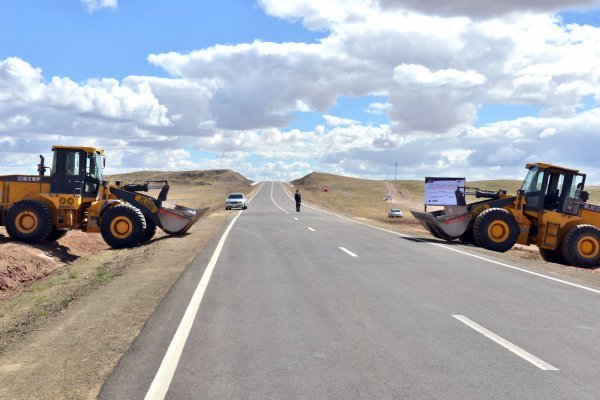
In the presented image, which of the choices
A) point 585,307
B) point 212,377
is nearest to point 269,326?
point 212,377

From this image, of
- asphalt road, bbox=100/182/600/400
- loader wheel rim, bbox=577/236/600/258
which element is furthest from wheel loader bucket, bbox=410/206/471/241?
asphalt road, bbox=100/182/600/400

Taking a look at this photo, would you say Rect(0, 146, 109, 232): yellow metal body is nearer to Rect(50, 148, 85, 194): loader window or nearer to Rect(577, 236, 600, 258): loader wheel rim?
Rect(50, 148, 85, 194): loader window

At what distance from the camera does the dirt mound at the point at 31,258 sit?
46.3 feet

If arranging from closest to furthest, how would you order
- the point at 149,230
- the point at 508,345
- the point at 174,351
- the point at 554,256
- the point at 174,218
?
the point at 174,351, the point at 508,345, the point at 554,256, the point at 174,218, the point at 149,230

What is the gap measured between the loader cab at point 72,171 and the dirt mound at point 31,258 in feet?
6.72

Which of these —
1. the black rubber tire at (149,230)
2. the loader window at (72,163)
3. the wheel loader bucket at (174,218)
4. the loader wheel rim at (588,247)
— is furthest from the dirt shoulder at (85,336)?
the loader wheel rim at (588,247)

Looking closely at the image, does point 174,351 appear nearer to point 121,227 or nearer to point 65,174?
point 121,227

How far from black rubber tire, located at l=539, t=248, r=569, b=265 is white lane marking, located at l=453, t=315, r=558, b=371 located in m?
12.1

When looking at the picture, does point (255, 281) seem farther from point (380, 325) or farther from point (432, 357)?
point (432, 357)

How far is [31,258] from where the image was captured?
16.3 metres

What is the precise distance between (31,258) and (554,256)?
658 inches

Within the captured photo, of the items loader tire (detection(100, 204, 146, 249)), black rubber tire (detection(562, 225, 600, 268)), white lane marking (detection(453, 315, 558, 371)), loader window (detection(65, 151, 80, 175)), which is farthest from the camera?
loader window (detection(65, 151, 80, 175))

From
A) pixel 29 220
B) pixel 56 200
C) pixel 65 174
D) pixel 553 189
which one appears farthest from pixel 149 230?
pixel 553 189

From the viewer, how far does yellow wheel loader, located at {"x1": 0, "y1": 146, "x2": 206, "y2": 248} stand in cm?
1748
